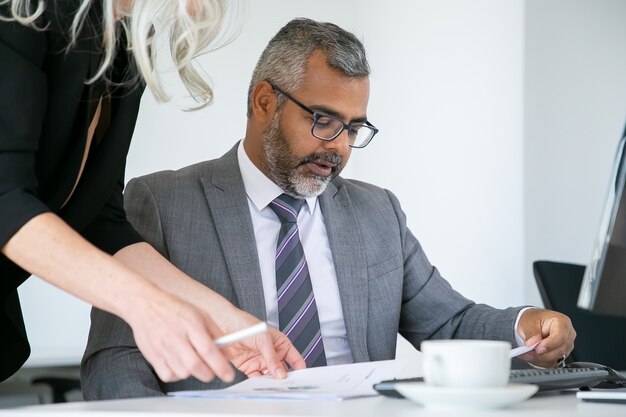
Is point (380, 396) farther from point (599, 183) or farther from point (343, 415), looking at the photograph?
point (599, 183)

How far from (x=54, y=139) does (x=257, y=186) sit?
0.95 meters

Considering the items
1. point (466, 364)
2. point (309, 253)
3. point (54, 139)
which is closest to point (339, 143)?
point (309, 253)

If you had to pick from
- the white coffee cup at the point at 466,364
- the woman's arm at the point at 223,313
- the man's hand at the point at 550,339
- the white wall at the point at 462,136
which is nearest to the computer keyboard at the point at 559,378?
the white coffee cup at the point at 466,364

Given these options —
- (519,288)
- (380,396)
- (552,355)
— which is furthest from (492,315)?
(519,288)

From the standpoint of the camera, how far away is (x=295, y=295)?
2.09 m

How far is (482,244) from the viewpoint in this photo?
11.9ft

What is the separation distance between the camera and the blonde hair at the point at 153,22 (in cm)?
119

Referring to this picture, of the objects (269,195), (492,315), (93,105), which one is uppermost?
(93,105)

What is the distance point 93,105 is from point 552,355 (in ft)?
3.40

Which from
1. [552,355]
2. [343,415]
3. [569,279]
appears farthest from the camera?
[569,279]

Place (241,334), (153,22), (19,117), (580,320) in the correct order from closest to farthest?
(241,334) → (19,117) → (153,22) → (580,320)

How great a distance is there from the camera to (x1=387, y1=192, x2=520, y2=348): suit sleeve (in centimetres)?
222

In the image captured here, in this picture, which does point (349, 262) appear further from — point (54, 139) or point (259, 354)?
point (54, 139)

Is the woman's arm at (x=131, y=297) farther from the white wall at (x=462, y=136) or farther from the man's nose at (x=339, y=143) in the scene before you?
the white wall at (x=462, y=136)
